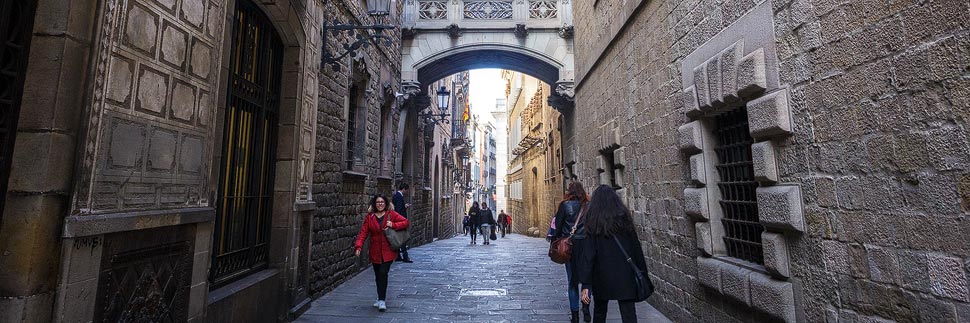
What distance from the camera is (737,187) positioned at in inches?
152

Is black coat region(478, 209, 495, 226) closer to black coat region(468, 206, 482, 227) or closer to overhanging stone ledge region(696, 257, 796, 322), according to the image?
black coat region(468, 206, 482, 227)

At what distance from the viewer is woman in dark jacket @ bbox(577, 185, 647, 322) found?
135 inches

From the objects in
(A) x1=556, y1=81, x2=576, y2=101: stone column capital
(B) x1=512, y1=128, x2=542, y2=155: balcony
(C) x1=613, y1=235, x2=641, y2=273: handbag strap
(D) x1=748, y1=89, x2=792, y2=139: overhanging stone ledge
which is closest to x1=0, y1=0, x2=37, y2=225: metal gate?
(C) x1=613, y1=235, x2=641, y2=273: handbag strap

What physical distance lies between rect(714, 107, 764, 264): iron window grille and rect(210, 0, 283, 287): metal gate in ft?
14.7

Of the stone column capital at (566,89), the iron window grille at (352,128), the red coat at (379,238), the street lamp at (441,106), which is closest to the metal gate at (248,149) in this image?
the red coat at (379,238)

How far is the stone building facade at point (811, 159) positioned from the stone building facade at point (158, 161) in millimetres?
4023

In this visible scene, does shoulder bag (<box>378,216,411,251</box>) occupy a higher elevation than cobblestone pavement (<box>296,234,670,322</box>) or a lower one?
higher

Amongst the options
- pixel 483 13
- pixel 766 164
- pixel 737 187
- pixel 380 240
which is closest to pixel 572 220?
pixel 737 187

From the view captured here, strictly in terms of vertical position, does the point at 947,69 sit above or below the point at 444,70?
below

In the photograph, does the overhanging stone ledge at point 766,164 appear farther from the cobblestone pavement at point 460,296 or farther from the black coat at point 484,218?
the black coat at point 484,218

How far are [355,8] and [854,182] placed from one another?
7.38 meters

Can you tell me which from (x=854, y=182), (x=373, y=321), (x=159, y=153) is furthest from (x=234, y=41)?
(x=854, y=182)

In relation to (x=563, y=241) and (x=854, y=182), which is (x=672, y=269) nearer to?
(x=563, y=241)

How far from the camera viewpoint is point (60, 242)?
227cm
